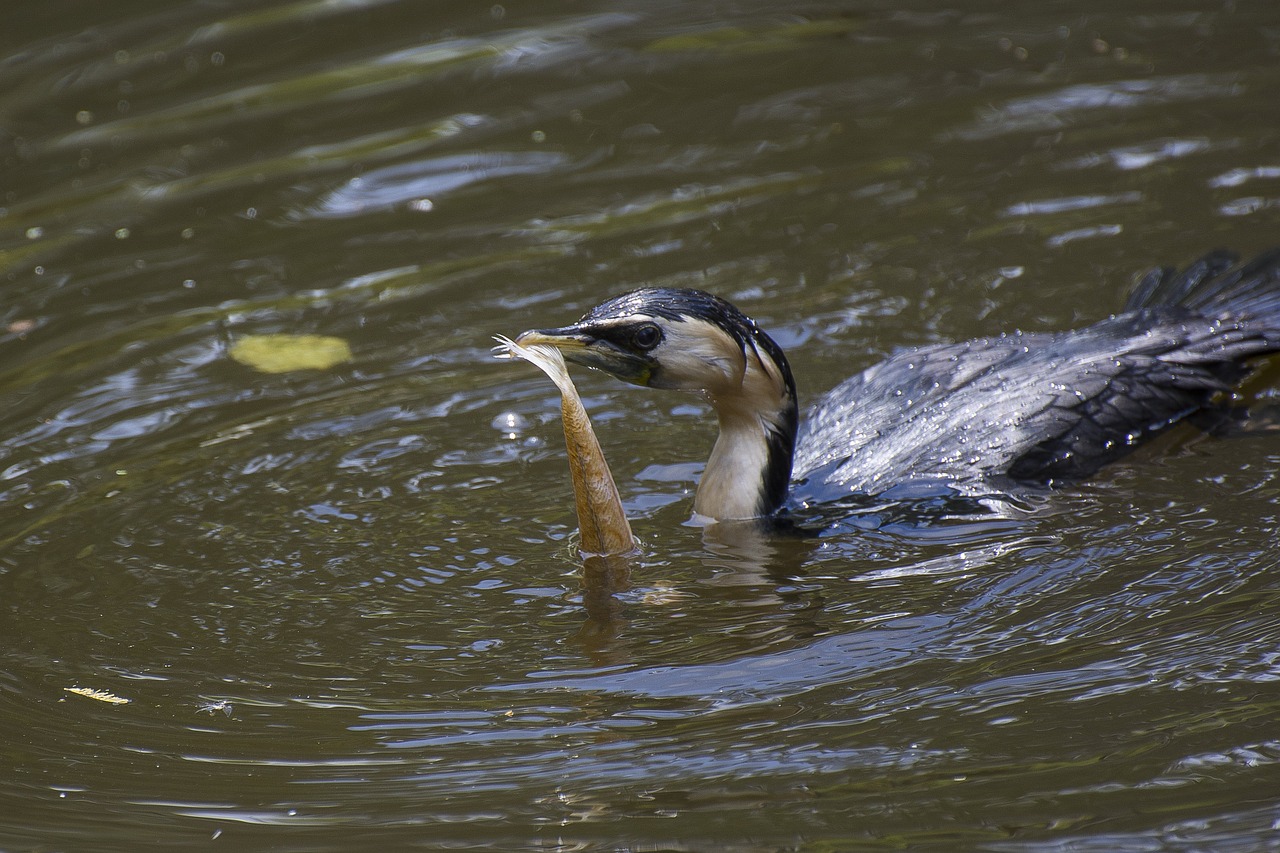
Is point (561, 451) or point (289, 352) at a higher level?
point (289, 352)

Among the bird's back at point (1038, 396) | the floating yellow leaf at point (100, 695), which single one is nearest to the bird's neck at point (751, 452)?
the bird's back at point (1038, 396)

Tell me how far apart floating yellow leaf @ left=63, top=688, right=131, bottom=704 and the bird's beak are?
153cm

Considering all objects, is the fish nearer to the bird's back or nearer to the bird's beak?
the bird's beak

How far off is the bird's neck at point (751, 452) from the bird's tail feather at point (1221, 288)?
1.90 m

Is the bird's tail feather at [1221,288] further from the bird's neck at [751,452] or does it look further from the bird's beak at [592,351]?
the bird's beak at [592,351]

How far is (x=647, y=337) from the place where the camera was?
4.84 metres

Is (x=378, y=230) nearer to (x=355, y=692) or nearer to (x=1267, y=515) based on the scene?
(x=355, y=692)

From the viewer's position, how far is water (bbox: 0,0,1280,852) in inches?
152

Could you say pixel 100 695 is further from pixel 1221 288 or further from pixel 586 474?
pixel 1221 288

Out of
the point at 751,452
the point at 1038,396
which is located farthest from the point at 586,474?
the point at 1038,396

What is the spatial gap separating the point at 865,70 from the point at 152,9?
493 cm

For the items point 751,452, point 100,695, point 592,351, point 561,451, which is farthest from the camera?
point 561,451

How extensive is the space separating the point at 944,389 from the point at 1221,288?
53.0 inches

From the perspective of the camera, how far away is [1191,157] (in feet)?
26.7
